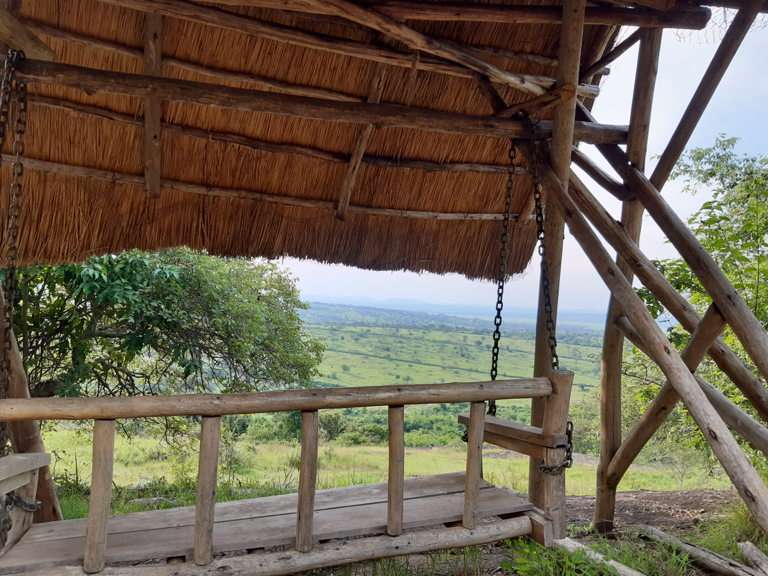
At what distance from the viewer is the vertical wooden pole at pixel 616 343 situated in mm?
3527

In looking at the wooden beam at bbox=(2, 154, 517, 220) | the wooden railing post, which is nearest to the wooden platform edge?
the wooden railing post

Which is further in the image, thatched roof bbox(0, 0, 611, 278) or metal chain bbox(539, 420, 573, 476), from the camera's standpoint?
thatched roof bbox(0, 0, 611, 278)

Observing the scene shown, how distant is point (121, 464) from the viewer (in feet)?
24.9

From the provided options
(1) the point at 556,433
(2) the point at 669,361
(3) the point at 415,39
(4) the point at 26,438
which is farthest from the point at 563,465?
(4) the point at 26,438

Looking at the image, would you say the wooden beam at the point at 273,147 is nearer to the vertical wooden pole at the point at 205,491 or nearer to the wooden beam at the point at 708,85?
the wooden beam at the point at 708,85

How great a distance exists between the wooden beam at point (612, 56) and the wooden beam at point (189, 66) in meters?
1.64

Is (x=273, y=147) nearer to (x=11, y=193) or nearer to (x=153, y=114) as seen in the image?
(x=153, y=114)

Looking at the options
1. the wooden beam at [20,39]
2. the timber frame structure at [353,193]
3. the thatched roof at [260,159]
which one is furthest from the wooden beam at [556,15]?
the wooden beam at [20,39]

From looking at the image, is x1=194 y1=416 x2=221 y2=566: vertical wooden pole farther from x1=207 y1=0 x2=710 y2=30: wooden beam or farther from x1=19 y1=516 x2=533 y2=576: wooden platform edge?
x1=207 y1=0 x2=710 y2=30: wooden beam

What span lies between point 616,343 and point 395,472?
234 cm

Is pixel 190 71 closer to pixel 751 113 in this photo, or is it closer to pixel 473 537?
pixel 473 537

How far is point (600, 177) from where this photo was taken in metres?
3.77

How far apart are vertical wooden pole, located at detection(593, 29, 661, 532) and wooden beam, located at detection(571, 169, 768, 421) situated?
1.43 ft

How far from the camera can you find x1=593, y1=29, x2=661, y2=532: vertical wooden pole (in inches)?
139
